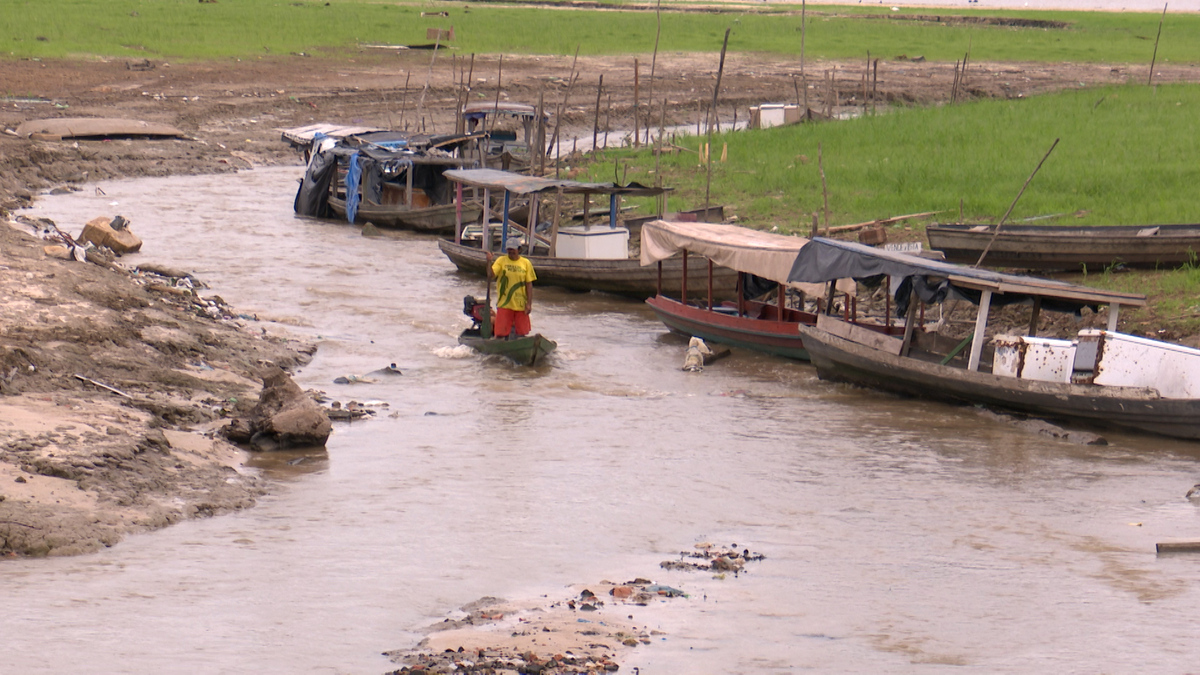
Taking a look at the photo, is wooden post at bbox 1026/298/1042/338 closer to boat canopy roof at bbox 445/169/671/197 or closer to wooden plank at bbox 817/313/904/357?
wooden plank at bbox 817/313/904/357

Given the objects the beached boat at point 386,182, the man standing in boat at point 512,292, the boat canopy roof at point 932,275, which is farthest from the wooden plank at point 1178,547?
the beached boat at point 386,182

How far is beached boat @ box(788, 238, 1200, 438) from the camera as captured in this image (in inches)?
430

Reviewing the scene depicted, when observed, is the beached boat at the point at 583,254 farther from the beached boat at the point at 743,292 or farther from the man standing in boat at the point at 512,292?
the man standing in boat at the point at 512,292

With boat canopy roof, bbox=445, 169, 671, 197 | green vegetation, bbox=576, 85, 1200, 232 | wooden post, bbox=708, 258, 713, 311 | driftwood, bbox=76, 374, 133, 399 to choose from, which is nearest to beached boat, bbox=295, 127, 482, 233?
green vegetation, bbox=576, 85, 1200, 232

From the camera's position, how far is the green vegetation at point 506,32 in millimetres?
38094

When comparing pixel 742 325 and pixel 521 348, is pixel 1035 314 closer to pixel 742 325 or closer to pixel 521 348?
pixel 742 325

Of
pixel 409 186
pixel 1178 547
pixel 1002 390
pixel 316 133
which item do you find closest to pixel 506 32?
pixel 316 133

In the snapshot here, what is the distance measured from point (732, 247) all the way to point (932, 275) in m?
2.82

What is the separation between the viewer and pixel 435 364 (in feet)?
44.8

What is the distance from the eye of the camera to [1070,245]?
14.6 m

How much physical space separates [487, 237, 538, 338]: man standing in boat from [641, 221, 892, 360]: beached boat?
2.26 metres

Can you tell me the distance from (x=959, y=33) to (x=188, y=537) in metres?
55.5

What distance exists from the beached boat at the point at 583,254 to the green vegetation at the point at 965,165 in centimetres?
261

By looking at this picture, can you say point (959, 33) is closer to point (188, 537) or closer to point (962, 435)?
point (962, 435)
